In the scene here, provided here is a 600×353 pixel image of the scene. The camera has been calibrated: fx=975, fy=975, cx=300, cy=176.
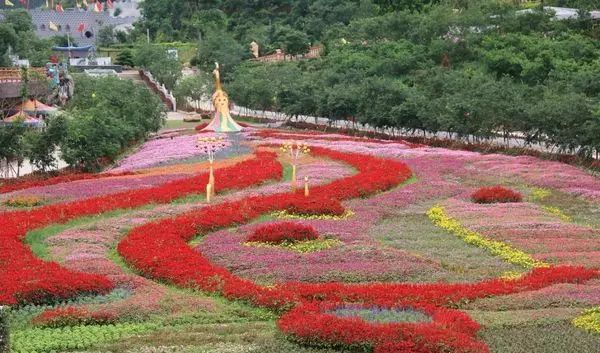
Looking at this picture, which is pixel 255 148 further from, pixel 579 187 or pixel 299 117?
pixel 299 117

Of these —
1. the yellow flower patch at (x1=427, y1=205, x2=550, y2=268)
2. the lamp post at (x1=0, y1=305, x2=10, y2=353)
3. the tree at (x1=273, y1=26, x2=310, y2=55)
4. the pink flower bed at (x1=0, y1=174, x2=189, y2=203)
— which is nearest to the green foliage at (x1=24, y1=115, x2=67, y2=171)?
the pink flower bed at (x1=0, y1=174, x2=189, y2=203)

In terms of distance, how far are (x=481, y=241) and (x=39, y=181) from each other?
59.0ft

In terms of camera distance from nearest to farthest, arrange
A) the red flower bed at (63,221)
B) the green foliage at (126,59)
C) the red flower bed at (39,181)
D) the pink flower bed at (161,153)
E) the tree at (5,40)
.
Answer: the red flower bed at (63,221) < the red flower bed at (39,181) < the pink flower bed at (161,153) < the tree at (5,40) < the green foliage at (126,59)

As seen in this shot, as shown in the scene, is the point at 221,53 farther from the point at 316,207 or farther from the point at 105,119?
the point at 316,207

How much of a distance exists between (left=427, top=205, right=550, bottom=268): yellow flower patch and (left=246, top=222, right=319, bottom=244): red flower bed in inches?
147

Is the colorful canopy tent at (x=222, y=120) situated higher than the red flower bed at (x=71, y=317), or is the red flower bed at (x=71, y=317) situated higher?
the colorful canopy tent at (x=222, y=120)

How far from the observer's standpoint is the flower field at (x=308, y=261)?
1478 centimetres

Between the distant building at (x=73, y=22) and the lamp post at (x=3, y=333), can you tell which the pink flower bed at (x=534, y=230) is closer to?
the lamp post at (x=3, y=333)

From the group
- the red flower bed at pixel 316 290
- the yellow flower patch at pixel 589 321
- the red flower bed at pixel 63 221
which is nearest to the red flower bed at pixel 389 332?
the red flower bed at pixel 316 290

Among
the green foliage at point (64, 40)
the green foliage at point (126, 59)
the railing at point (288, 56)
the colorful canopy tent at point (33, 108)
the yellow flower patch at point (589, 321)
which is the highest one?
the green foliage at point (64, 40)

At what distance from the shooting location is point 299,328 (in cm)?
1461

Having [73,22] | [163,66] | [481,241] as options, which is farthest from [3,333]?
[73,22]

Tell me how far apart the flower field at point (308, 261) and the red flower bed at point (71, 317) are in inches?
1.3

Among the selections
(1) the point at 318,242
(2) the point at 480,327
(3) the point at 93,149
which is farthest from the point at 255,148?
(2) the point at 480,327
